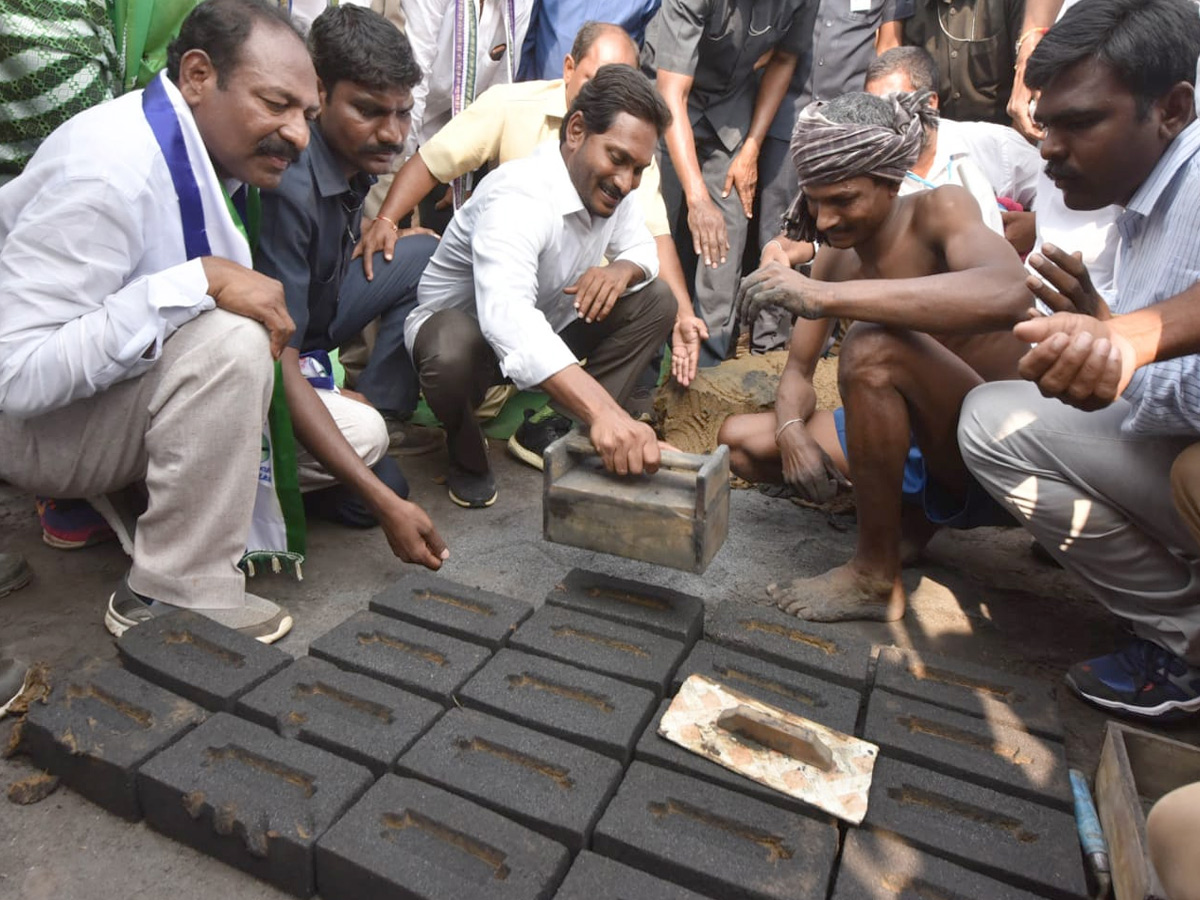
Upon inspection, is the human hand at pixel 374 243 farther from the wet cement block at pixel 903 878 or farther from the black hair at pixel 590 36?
the wet cement block at pixel 903 878

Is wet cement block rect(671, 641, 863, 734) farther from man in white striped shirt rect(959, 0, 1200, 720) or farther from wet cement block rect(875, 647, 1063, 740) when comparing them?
man in white striped shirt rect(959, 0, 1200, 720)

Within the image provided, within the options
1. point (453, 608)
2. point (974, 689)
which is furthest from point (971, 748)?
point (453, 608)

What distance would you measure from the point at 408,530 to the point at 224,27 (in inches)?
52.5

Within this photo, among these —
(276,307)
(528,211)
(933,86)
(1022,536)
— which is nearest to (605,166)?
(528,211)

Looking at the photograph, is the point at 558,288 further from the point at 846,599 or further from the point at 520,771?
the point at 520,771

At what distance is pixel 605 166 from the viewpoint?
9.64 ft

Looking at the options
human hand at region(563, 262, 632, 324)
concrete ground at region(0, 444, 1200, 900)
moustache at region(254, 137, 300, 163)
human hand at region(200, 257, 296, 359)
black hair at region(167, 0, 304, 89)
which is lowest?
concrete ground at region(0, 444, 1200, 900)

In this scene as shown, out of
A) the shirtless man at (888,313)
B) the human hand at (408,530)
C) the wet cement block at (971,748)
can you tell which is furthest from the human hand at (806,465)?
the human hand at (408,530)

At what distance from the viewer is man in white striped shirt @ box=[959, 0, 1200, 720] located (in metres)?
2.01

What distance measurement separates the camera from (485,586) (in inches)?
108

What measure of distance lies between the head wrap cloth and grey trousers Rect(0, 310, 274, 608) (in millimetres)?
1550

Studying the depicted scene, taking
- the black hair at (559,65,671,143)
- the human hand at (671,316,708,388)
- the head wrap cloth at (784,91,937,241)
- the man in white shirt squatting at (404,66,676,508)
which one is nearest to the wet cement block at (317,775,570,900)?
the man in white shirt squatting at (404,66,676,508)

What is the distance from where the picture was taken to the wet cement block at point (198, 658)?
1.94m

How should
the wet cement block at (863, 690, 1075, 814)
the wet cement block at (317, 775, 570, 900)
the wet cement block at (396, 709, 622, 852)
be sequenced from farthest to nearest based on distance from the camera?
the wet cement block at (863, 690, 1075, 814), the wet cement block at (396, 709, 622, 852), the wet cement block at (317, 775, 570, 900)
